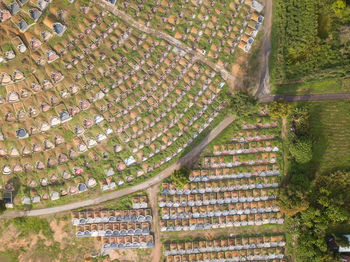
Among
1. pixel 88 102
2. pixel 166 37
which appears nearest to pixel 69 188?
pixel 88 102

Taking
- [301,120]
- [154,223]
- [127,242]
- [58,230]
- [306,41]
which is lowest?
[127,242]

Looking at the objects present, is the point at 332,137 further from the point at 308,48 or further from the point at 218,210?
the point at 218,210

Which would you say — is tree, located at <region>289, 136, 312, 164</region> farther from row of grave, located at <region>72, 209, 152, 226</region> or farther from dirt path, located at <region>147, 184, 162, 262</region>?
row of grave, located at <region>72, 209, 152, 226</region>

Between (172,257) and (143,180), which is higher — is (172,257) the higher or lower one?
the lower one

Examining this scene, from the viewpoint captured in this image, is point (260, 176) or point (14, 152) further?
point (260, 176)

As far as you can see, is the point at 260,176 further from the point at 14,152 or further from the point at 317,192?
the point at 14,152

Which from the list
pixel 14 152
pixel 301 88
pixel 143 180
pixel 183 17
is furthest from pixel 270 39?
pixel 14 152

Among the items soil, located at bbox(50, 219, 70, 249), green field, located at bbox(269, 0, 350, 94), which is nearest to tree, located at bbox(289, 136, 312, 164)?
green field, located at bbox(269, 0, 350, 94)
